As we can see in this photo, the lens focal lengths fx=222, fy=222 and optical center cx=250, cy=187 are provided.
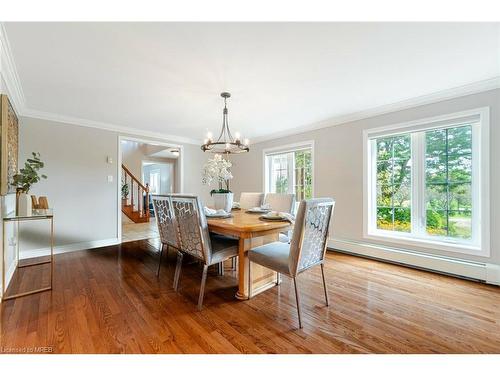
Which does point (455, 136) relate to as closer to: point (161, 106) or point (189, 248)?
point (189, 248)

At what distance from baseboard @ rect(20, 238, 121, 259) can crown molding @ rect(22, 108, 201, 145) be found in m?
1.90

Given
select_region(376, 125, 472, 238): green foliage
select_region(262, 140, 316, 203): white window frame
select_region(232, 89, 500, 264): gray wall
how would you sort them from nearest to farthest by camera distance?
1. select_region(232, 89, 500, 264): gray wall
2. select_region(376, 125, 472, 238): green foliage
3. select_region(262, 140, 316, 203): white window frame

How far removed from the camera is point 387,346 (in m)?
1.40

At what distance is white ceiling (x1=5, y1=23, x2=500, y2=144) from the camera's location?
1.57 m

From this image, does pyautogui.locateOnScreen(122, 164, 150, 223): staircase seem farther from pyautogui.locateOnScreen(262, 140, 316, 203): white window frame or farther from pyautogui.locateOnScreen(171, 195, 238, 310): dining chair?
pyautogui.locateOnScreen(171, 195, 238, 310): dining chair

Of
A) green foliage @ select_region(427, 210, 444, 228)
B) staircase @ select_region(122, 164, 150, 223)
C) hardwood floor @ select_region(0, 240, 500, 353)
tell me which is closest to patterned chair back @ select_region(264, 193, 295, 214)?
hardwood floor @ select_region(0, 240, 500, 353)

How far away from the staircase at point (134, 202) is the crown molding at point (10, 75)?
3776mm

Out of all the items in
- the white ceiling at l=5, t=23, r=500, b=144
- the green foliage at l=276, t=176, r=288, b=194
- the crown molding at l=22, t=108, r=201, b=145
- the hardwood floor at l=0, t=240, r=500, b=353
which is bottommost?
the hardwood floor at l=0, t=240, r=500, b=353

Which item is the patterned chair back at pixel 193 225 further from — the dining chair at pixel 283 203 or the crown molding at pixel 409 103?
the crown molding at pixel 409 103

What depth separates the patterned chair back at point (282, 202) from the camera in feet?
9.71

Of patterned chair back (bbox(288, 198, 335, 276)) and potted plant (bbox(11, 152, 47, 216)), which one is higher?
potted plant (bbox(11, 152, 47, 216))

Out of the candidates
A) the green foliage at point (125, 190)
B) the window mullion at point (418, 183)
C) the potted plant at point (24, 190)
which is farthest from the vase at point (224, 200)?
the green foliage at point (125, 190)

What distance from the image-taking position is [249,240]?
2.12 metres

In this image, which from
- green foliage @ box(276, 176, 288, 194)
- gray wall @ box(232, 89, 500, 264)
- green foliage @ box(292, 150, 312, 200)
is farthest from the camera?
green foliage @ box(276, 176, 288, 194)
